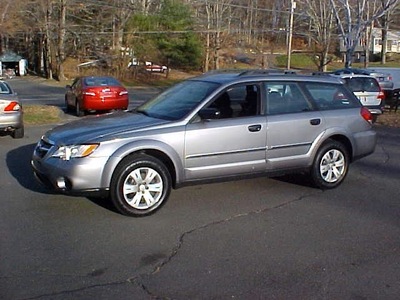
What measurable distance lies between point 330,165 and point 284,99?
116 cm

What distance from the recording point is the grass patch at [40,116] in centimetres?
1509

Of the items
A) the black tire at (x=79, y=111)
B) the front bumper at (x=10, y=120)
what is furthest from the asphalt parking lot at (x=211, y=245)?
the black tire at (x=79, y=111)

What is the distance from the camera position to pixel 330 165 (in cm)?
707

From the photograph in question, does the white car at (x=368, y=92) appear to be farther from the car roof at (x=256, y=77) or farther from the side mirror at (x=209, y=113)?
the side mirror at (x=209, y=113)

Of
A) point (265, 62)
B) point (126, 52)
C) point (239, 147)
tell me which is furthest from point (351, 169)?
point (265, 62)

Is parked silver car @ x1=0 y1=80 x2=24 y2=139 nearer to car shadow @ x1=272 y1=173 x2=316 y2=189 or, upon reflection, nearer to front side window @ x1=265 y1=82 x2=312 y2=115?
car shadow @ x1=272 y1=173 x2=316 y2=189

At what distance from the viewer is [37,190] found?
684 cm

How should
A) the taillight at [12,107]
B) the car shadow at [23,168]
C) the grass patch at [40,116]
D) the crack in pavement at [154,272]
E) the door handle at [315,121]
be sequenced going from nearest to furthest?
1. the crack in pavement at [154,272]
2. the door handle at [315,121]
3. the car shadow at [23,168]
4. the taillight at [12,107]
5. the grass patch at [40,116]

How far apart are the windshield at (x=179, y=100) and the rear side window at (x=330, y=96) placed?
1502 millimetres

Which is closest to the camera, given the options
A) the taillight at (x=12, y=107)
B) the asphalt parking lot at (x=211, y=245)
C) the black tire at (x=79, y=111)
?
the asphalt parking lot at (x=211, y=245)

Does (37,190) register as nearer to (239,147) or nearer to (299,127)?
(239,147)

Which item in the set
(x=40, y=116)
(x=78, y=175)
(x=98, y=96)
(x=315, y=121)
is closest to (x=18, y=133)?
(x=40, y=116)

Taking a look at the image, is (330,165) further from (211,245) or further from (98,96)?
(98,96)

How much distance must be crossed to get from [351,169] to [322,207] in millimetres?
2455
